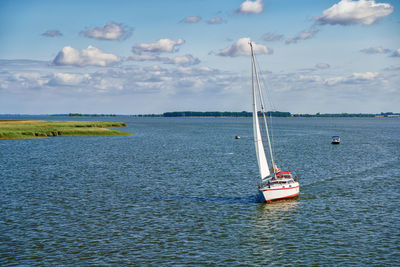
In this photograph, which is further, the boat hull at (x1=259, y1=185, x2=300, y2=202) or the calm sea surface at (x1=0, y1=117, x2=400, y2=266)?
the boat hull at (x1=259, y1=185, x2=300, y2=202)

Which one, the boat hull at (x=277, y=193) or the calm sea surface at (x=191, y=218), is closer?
the calm sea surface at (x=191, y=218)

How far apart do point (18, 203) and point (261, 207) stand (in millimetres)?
27597

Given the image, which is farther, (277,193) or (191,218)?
(277,193)

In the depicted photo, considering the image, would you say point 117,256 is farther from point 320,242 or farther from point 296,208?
point 296,208

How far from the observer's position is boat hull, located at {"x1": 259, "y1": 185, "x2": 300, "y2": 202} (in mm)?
44500

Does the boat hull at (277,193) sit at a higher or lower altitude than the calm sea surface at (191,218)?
higher

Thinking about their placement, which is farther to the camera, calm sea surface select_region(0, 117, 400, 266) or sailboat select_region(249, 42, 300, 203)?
sailboat select_region(249, 42, 300, 203)

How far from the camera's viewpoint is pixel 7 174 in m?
64.7

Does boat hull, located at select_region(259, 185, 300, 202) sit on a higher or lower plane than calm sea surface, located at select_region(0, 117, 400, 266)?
higher

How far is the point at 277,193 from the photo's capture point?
1780 inches

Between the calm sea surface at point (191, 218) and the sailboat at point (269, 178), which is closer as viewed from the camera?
the calm sea surface at point (191, 218)

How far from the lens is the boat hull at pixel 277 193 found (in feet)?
146

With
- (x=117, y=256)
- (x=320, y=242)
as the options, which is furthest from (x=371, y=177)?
(x=117, y=256)

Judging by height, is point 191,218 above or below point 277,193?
below
